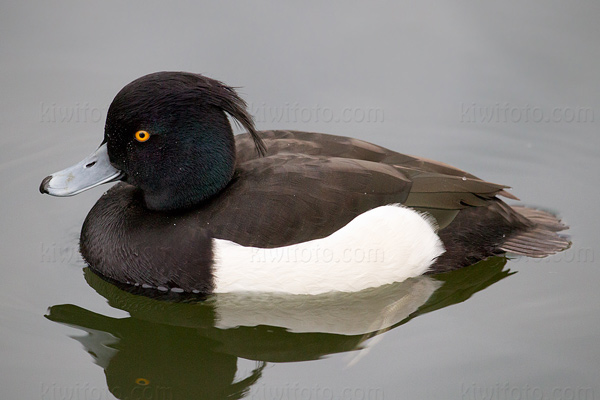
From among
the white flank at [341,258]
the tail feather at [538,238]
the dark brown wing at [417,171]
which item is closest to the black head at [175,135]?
the dark brown wing at [417,171]

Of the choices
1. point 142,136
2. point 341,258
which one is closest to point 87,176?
point 142,136

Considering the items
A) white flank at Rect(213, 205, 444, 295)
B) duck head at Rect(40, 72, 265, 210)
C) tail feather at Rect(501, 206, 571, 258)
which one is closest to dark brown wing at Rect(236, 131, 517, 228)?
white flank at Rect(213, 205, 444, 295)

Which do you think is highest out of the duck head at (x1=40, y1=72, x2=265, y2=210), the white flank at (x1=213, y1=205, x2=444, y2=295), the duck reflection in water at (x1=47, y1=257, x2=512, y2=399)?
the duck head at (x1=40, y1=72, x2=265, y2=210)

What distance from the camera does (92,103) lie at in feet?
25.2

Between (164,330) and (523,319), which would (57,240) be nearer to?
(164,330)

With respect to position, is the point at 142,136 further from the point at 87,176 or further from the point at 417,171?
the point at 417,171

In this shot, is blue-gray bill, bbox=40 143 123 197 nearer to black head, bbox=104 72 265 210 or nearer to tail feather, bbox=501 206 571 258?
black head, bbox=104 72 265 210

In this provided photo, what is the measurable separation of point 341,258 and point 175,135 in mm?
1387

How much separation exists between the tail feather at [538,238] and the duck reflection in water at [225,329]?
46 centimetres

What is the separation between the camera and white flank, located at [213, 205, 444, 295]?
5488 millimetres

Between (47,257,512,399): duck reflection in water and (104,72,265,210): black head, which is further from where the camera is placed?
(104,72,265,210): black head

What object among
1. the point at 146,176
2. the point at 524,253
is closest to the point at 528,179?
the point at 524,253

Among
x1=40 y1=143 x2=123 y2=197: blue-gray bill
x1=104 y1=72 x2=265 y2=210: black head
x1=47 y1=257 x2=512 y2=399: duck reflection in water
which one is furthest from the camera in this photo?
x1=40 y1=143 x2=123 y2=197: blue-gray bill

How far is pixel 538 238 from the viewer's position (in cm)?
621
